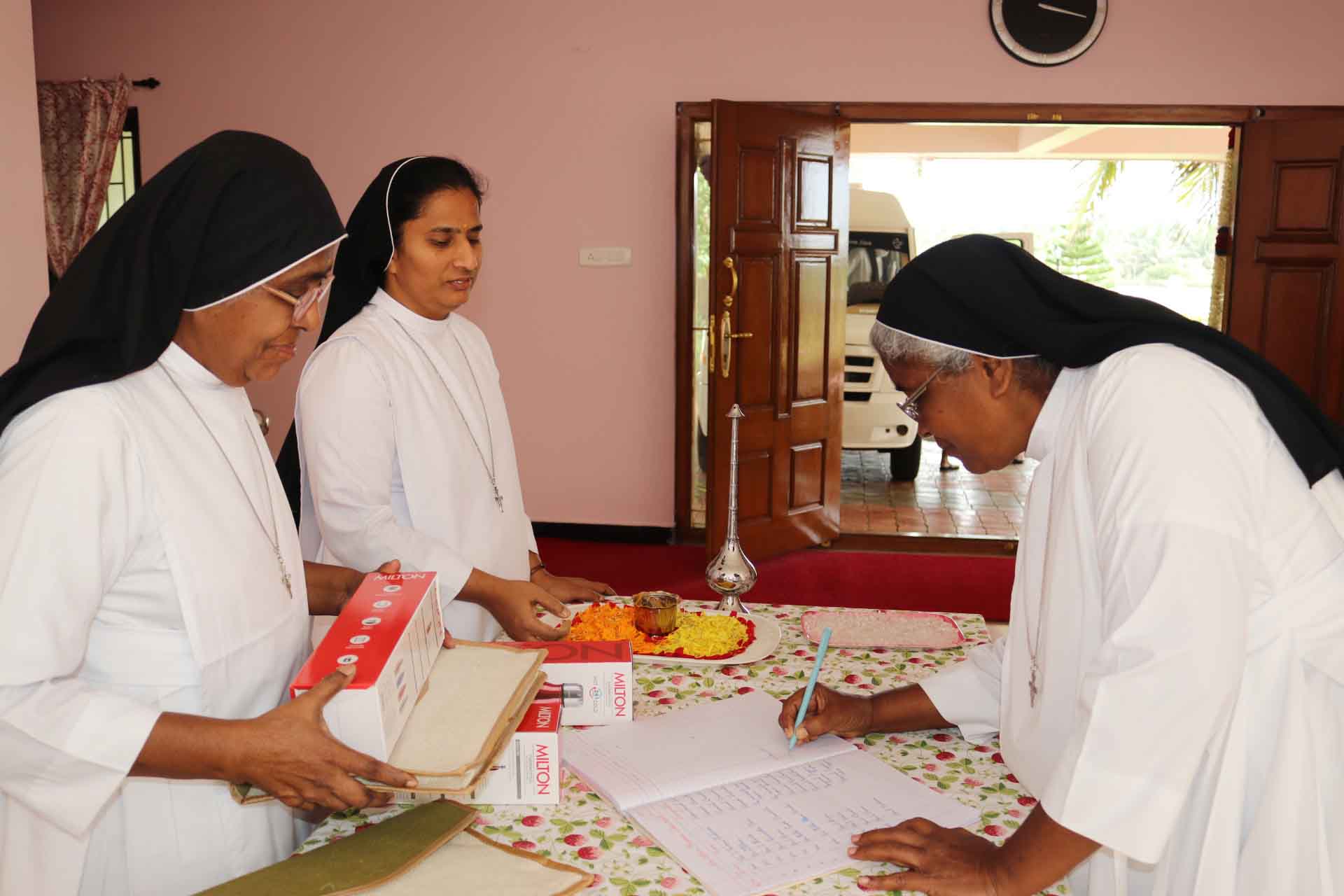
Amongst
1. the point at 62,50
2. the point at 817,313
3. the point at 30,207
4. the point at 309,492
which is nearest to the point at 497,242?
the point at 817,313

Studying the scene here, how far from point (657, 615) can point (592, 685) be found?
0.36 metres

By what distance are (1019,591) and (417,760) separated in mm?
896

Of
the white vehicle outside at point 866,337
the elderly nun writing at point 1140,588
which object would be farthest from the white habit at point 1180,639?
the white vehicle outside at point 866,337

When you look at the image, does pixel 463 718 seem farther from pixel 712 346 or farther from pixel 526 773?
pixel 712 346

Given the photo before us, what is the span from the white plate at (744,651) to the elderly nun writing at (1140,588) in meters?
0.54

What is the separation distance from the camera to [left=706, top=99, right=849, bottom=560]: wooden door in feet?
19.0

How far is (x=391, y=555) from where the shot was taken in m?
2.18

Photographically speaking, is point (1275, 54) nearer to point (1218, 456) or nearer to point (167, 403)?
point (1218, 456)

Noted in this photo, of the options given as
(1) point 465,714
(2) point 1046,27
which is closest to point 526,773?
(1) point 465,714

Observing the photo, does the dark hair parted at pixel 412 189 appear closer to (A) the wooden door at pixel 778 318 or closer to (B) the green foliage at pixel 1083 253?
(A) the wooden door at pixel 778 318

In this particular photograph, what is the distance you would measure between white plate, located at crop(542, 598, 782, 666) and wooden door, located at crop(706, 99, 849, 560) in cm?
324

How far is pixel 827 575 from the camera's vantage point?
19.9 ft

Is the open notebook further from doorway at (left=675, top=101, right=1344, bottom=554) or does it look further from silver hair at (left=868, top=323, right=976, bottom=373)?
doorway at (left=675, top=101, right=1344, bottom=554)

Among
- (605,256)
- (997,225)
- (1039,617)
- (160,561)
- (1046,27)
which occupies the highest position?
(1046,27)
